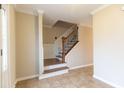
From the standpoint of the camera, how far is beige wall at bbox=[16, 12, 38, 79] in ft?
11.5

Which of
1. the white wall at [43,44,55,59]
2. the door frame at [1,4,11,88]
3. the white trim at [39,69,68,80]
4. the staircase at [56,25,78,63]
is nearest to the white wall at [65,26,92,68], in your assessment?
the staircase at [56,25,78,63]

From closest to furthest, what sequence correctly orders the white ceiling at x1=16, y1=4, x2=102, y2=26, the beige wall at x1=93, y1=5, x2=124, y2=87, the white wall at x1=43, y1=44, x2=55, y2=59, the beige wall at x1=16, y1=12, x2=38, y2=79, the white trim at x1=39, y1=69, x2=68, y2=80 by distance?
1. the beige wall at x1=93, y1=5, x2=124, y2=87
2. the white ceiling at x1=16, y1=4, x2=102, y2=26
3. the beige wall at x1=16, y1=12, x2=38, y2=79
4. the white trim at x1=39, y1=69, x2=68, y2=80
5. the white wall at x1=43, y1=44, x2=55, y2=59

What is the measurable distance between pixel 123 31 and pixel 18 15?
10.4 ft

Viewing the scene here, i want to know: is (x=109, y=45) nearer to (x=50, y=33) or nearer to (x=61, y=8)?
(x=61, y=8)

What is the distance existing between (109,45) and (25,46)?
2.69 m

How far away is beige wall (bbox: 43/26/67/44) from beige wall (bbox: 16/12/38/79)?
2.47m

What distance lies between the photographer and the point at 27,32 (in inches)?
145

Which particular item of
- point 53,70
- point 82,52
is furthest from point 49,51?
point 53,70

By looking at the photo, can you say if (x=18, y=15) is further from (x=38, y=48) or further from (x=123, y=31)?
(x=123, y=31)

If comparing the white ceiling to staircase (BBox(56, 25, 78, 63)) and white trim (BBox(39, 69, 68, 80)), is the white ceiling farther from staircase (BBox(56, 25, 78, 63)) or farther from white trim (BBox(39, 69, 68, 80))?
white trim (BBox(39, 69, 68, 80))

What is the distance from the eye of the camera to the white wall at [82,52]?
16.7 feet

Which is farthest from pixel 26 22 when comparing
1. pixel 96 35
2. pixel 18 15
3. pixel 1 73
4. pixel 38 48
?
pixel 96 35

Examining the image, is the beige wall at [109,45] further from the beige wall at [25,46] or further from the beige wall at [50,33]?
the beige wall at [50,33]

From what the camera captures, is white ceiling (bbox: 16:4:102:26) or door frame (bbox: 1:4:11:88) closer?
door frame (bbox: 1:4:11:88)
